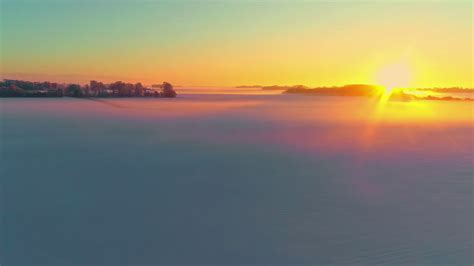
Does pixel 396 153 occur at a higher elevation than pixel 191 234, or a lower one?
higher

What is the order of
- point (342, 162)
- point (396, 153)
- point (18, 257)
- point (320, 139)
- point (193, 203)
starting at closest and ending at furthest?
point (18, 257)
point (193, 203)
point (342, 162)
point (396, 153)
point (320, 139)

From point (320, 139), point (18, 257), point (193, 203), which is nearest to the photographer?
point (18, 257)

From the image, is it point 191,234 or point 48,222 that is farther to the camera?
point 48,222

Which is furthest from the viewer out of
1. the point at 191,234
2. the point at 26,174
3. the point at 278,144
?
the point at 278,144

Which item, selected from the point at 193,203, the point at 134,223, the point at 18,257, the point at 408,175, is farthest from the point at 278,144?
the point at 18,257

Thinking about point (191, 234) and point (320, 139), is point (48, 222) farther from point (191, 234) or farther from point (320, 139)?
point (320, 139)

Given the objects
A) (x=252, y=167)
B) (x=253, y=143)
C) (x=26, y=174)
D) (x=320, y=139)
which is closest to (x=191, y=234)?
(x=252, y=167)

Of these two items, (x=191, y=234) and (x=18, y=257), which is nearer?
(x=18, y=257)

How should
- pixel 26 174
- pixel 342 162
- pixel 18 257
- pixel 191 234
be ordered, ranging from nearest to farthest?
pixel 18 257
pixel 191 234
pixel 26 174
pixel 342 162

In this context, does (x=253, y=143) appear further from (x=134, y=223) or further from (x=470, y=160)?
(x=134, y=223)
